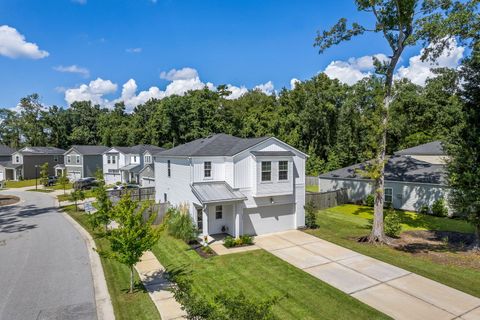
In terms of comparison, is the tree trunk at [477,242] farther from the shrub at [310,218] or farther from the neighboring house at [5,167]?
the neighboring house at [5,167]

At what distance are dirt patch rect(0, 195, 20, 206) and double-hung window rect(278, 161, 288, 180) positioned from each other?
2845 centimetres

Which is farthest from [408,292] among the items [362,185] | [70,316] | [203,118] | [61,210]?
[203,118]

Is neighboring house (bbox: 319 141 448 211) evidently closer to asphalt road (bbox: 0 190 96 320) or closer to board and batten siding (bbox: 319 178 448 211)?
board and batten siding (bbox: 319 178 448 211)

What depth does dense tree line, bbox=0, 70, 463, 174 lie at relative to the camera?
38.0 meters

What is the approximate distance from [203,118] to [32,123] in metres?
44.4

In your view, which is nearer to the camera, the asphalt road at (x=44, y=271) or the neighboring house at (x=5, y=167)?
the asphalt road at (x=44, y=271)

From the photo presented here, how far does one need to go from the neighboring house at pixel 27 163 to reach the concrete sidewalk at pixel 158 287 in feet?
151

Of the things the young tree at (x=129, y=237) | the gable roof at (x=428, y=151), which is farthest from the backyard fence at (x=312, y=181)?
the young tree at (x=129, y=237)

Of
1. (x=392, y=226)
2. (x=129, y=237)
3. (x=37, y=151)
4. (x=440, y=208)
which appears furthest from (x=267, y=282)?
(x=37, y=151)

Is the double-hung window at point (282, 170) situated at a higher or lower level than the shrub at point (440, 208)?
higher

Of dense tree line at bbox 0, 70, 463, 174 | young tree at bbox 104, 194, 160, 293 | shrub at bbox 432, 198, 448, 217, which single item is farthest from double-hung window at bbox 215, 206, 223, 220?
dense tree line at bbox 0, 70, 463, 174

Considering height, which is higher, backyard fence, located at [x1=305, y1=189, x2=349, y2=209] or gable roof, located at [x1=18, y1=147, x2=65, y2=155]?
gable roof, located at [x1=18, y1=147, x2=65, y2=155]

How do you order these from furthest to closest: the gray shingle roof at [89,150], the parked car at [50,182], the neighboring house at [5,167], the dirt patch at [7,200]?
1. the neighboring house at [5,167]
2. the gray shingle roof at [89,150]
3. the parked car at [50,182]
4. the dirt patch at [7,200]

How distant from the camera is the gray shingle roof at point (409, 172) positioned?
23.4m
